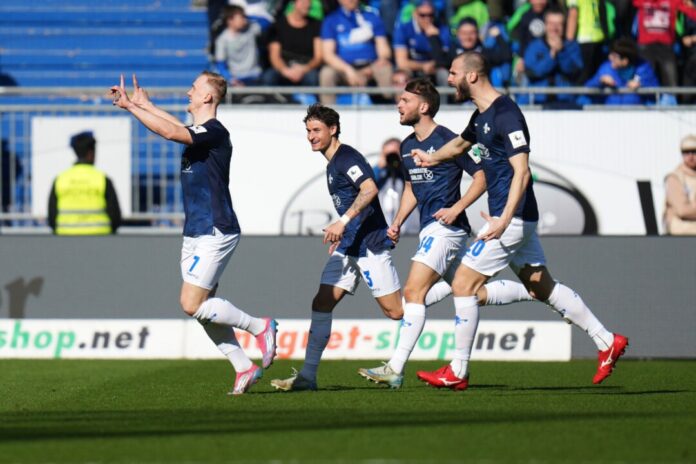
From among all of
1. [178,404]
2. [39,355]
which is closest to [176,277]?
[39,355]

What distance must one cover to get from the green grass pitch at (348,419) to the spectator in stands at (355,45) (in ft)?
20.6

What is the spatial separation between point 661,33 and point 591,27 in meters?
0.95

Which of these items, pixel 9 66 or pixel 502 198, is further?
pixel 9 66

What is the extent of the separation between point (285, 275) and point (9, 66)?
8.47 meters

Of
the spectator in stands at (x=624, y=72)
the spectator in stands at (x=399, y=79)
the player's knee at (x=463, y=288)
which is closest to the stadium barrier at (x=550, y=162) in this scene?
the spectator in stands at (x=624, y=72)

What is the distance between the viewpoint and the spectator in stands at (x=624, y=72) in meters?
16.9

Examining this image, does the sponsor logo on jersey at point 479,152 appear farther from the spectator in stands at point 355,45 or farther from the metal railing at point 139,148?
the spectator in stands at point 355,45

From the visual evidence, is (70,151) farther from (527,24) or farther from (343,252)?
(343,252)

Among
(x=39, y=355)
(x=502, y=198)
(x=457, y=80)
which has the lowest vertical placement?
(x=39, y=355)

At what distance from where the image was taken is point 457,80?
10.2m

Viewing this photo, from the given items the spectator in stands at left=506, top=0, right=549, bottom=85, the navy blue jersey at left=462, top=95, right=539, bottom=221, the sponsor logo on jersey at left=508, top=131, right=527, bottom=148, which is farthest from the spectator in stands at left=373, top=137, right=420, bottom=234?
the sponsor logo on jersey at left=508, top=131, right=527, bottom=148

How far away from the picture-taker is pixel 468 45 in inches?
690

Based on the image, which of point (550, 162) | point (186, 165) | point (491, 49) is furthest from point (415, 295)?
point (491, 49)

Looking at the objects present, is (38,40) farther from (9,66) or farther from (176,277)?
(176,277)
